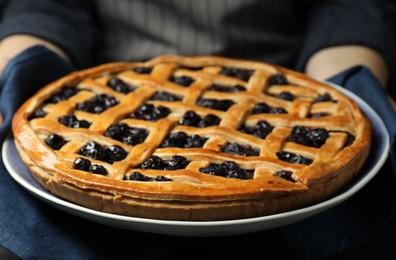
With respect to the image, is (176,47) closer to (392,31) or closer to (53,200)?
(392,31)

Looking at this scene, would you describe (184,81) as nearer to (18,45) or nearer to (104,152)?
(104,152)

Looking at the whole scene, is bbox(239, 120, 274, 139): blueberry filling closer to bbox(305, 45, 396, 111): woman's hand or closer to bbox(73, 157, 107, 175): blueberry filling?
bbox(73, 157, 107, 175): blueberry filling

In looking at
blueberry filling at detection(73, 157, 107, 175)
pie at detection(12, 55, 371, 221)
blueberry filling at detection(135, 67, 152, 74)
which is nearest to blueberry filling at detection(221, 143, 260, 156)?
pie at detection(12, 55, 371, 221)

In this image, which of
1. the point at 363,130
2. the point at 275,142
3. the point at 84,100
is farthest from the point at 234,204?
the point at 84,100

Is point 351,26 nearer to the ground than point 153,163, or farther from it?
farther from it

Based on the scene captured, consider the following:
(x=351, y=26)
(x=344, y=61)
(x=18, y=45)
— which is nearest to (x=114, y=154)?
(x=18, y=45)
